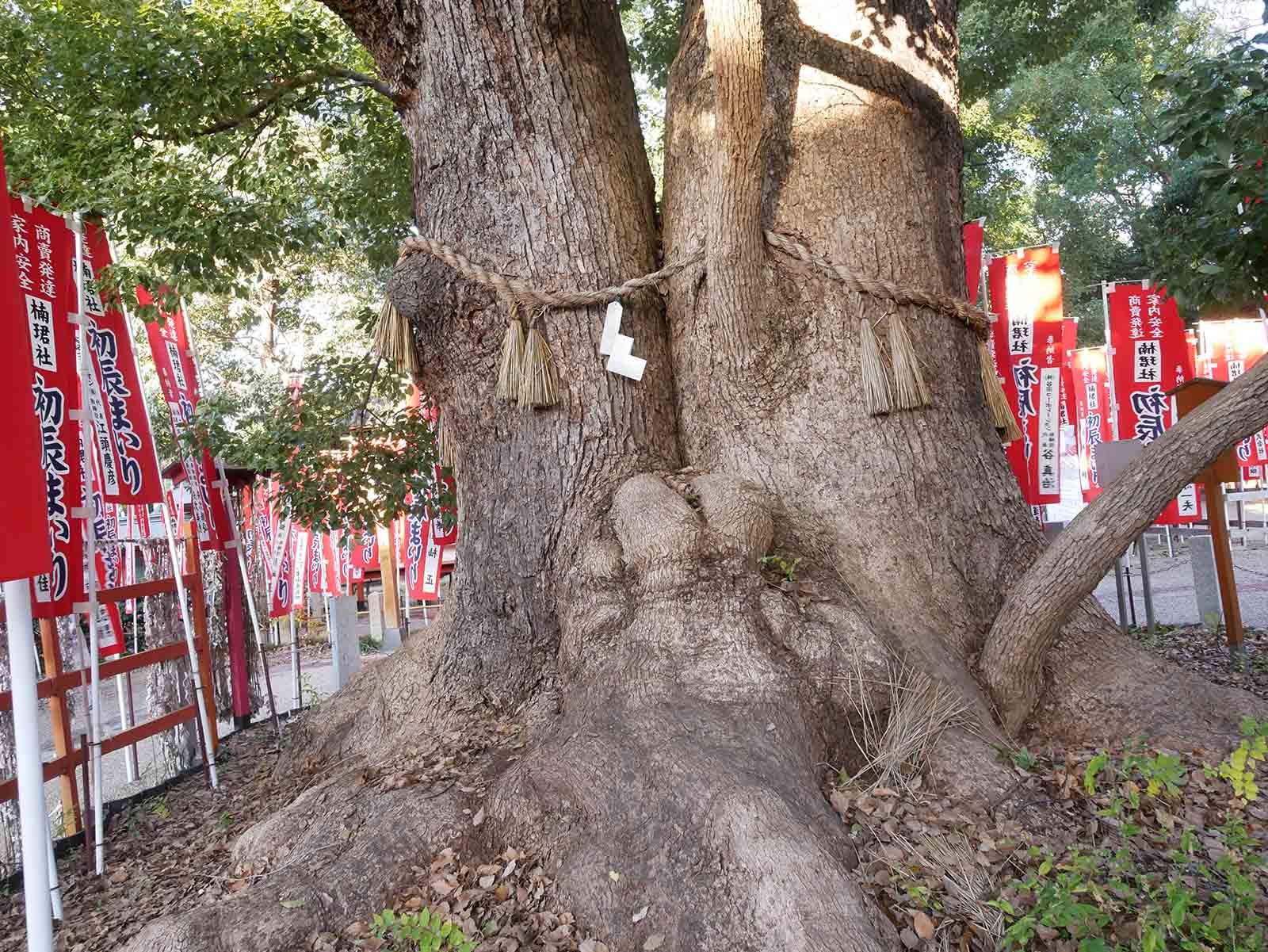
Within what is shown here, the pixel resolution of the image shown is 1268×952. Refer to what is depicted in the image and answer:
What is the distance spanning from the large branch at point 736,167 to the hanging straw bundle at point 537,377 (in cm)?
73

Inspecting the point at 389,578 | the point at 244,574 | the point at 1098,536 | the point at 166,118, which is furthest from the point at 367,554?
the point at 1098,536

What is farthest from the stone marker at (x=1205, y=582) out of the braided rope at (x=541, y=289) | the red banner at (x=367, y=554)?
the red banner at (x=367, y=554)

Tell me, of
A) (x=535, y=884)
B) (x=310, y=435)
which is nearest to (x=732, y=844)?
(x=535, y=884)

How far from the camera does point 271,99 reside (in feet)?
19.1

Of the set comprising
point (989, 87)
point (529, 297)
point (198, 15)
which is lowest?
point (529, 297)

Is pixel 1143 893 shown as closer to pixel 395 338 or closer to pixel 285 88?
pixel 395 338

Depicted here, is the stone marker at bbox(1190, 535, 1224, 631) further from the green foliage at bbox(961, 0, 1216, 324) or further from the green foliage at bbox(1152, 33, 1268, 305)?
the green foliage at bbox(961, 0, 1216, 324)

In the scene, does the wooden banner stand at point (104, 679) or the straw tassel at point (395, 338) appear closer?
the straw tassel at point (395, 338)

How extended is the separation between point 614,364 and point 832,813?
6.57 ft

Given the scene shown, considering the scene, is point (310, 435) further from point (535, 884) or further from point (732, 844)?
point (732, 844)

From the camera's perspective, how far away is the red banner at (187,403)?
5867 millimetres

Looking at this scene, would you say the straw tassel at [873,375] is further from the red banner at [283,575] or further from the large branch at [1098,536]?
the red banner at [283,575]

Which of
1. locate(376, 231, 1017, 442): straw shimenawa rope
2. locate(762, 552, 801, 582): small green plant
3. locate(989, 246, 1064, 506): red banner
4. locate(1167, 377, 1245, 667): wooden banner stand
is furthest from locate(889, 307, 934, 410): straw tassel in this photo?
locate(989, 246, 1064, 506): red banner

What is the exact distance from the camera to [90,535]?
4.40 metres
